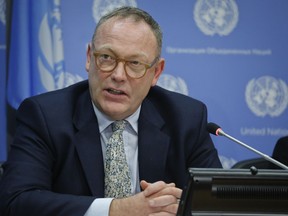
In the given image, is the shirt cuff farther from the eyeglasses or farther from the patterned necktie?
the eyeglasses

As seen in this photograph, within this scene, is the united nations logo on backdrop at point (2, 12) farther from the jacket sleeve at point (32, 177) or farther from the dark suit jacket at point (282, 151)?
the dark suit jacket at point (282, 151)

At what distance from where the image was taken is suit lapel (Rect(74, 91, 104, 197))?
251cm

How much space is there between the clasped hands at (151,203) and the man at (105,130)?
0.31 meters

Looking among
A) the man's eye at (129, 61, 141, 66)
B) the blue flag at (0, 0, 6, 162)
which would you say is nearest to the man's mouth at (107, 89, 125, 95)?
the man's eye at (129, 61, 141, 66)

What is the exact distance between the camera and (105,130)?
2691 mm

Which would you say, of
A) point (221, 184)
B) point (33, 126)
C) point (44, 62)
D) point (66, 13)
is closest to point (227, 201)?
point (221, 184)

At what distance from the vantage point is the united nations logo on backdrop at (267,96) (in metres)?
4.82

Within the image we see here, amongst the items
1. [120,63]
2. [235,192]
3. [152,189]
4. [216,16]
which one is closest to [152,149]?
[120,63]

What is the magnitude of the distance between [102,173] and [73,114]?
33cm

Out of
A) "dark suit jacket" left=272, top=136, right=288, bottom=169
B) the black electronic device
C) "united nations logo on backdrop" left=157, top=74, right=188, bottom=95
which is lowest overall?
"dark suit jacket" left=272, top=136, right=288, bottom=169

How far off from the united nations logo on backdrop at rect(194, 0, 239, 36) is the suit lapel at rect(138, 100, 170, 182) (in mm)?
2130

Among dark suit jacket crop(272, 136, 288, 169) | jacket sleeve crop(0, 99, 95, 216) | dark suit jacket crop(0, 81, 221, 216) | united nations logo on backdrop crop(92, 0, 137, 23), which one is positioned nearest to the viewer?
jacket sleeve crop(0, 99, 95, 216)

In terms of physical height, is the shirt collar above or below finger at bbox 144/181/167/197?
above

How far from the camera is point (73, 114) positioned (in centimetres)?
268
